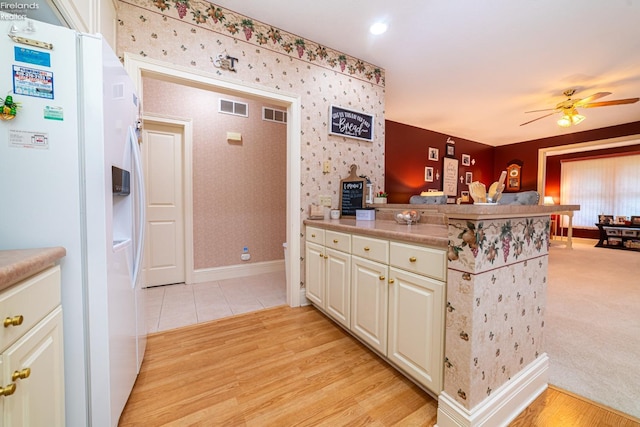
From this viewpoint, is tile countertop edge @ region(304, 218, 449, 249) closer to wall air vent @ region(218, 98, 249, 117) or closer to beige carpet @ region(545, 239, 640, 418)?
beige carpet @ region(545, 239, 640, 418)

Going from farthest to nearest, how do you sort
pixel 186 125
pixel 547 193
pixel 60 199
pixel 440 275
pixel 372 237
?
pixel 547 193
pixel 186 125
pixel 372 237
pixel 440 275
pixel 60 199

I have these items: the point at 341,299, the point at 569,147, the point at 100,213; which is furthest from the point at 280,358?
the point at 569,147

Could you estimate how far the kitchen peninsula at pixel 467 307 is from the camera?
107 cm

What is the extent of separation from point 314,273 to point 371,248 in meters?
0.87

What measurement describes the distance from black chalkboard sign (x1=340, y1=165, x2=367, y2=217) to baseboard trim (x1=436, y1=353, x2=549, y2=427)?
5.48 ft

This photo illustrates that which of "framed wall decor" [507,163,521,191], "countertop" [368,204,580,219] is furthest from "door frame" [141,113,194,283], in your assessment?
"framed wall decor" [507,163,521,191]

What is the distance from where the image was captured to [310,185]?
101 inches

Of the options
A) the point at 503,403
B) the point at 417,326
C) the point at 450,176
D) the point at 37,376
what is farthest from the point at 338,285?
the point at 450,176

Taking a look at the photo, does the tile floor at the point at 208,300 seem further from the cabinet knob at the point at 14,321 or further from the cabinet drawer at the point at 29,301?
the cabinet knob at the point at 14,321

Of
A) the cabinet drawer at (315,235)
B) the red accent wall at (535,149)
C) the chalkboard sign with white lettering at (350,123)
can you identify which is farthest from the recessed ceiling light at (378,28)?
the red accent wall at (535,149)

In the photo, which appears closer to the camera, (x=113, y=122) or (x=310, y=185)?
(x=113, y=122)

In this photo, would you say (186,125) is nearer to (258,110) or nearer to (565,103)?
(258,110)

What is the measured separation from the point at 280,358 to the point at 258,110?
3.18m

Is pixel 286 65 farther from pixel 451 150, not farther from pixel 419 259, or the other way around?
pixel 451 150
